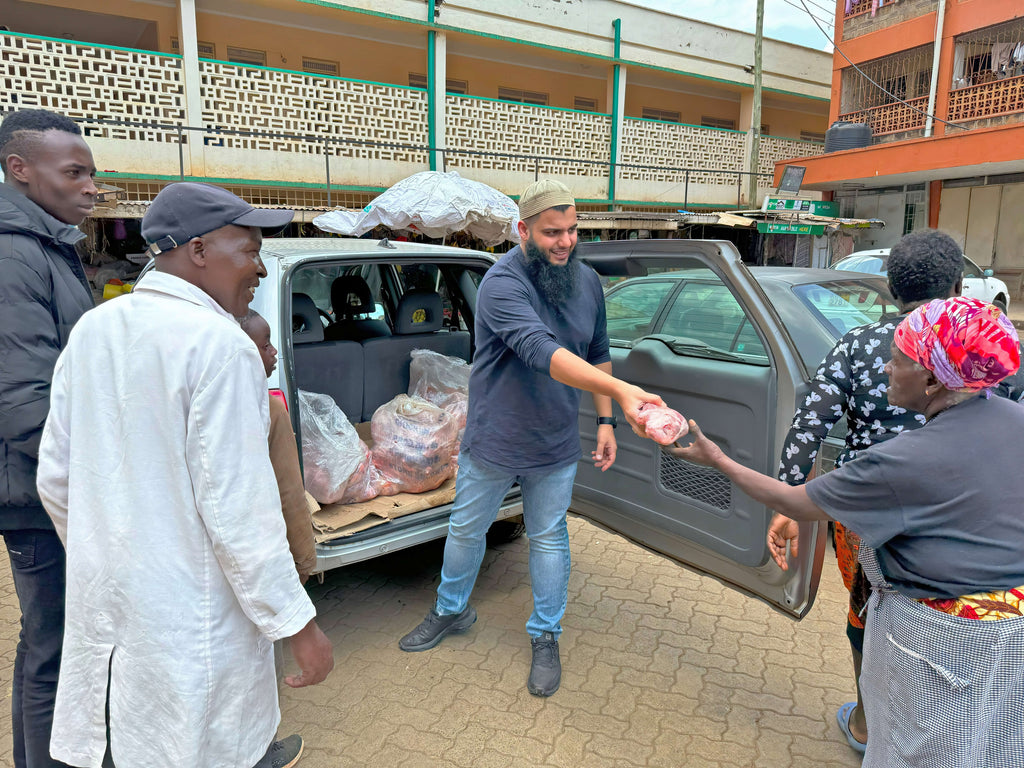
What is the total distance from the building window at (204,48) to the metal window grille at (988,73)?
16915 mm

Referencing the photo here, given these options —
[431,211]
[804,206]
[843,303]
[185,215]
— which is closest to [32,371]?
[185,215]

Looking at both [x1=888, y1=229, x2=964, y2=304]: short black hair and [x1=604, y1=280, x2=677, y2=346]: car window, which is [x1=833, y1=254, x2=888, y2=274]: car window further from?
[x1=888, y1=229, x2=964, y2=304]: short black hair

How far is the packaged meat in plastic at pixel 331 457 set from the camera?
10.3ft

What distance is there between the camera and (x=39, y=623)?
1.85 m

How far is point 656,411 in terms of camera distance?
2025mm

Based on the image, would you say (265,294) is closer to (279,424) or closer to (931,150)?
(279,424)

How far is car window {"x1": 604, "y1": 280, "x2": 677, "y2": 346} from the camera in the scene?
159 inches

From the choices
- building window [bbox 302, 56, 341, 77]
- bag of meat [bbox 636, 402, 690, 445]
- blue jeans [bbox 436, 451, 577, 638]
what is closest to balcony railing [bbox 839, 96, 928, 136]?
building window [bbox 302, 56, 341, 77]

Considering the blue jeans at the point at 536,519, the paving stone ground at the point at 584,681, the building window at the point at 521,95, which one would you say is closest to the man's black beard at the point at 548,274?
the blue jeans at the point at 536,519

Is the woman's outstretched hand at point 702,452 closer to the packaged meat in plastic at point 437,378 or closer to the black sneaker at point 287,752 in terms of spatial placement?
the black sneaker at point 287,752

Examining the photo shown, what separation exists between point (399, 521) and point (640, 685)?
1.28m

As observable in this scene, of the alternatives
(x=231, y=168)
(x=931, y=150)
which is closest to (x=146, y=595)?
(x=231, y=168)

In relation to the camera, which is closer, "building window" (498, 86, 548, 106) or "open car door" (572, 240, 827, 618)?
"open car door" (572, 240, 827, 618)

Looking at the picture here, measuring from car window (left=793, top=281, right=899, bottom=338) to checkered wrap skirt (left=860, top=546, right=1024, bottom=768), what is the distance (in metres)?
2.44
